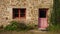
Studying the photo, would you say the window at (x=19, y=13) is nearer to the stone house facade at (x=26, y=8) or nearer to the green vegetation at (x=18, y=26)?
the stone house facade at (x=26, y=8)

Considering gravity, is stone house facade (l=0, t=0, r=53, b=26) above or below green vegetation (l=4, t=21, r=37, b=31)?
above

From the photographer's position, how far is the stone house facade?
17.2 meters

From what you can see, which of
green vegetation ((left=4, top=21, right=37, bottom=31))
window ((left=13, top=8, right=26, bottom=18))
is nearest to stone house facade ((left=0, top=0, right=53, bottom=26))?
window ((left=13, top=8, right=26, bottom=18))

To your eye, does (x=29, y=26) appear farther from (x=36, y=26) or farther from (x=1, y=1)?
(x=1, y=1)

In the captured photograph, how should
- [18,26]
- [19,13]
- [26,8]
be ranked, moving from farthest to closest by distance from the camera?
[19,13] → [26,8] → [18,26]

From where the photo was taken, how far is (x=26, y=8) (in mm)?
17344

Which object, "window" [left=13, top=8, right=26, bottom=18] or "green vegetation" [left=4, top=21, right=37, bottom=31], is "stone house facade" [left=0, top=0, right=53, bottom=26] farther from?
"green vegetation" [left=4, top=21, right=37, bottom=31]

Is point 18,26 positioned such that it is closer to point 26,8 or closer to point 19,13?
point 19,13

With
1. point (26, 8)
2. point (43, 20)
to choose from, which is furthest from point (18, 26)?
point (43, 20)

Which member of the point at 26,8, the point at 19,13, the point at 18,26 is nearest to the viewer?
the point at 18,26

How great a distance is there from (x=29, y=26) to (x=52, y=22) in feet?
7.05

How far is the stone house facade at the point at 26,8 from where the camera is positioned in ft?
56.6

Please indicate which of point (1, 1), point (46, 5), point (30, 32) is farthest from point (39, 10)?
point (1, 1)

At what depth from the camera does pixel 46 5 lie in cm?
1722
